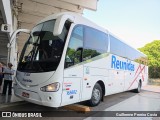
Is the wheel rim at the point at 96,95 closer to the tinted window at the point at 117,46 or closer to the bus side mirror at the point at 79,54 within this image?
the bus side mirror at the point at 79,54

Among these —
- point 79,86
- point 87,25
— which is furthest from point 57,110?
point 87,25

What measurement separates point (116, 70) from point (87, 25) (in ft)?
11.1

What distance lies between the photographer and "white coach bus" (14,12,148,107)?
6.55 m

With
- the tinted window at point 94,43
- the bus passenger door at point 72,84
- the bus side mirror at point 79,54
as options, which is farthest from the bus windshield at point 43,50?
the tinted window at point 94,43

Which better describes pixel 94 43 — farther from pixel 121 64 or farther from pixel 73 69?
pixel 121 64

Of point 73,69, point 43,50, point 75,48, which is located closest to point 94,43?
point 75,48

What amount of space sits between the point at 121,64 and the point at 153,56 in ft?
148

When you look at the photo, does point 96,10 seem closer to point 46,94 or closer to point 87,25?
point 87,25

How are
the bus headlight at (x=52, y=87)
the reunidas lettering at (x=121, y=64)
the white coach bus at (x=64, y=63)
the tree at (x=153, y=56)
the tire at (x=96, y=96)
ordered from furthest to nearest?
the tree at (x=153, y=56), the reunidas lettering at (x=121, y=64), the tire at (x=96, y=96), the white coach bus at (x=64, y=63), the bus headlight at (x=52, y=87)

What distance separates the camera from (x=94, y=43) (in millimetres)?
8711

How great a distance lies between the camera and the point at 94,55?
856 centimetres

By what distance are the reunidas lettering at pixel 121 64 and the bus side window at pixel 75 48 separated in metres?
3.04

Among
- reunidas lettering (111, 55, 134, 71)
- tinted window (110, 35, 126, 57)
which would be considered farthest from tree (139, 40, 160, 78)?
tinted window (110, 35, 126, 57)

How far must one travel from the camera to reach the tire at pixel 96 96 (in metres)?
8.57
